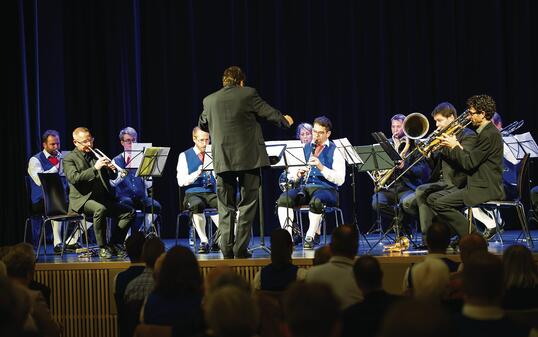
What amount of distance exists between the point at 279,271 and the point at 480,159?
2.92 meters

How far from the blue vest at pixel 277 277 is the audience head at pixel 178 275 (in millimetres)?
868

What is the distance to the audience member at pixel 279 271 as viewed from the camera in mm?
4852

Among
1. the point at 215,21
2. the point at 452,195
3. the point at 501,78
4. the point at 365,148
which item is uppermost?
the point at 215,21

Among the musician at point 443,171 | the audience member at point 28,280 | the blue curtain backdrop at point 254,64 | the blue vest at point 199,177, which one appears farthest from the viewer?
the blue curtain backdrop at point 254,64

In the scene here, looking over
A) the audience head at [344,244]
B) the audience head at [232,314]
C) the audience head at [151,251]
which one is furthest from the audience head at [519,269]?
the audience head at [151,251]

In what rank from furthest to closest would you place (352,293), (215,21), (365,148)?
(215,21) → (365,148) → (352,293)

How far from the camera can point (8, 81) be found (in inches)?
422

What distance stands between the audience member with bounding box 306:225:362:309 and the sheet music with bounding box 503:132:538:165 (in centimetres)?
498

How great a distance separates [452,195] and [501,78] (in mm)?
4323

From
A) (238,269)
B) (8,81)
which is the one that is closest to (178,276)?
(238,269)

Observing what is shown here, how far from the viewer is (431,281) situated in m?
3.86

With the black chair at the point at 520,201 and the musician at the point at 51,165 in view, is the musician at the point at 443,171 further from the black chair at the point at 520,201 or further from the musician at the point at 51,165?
the musician at the point at 51,165

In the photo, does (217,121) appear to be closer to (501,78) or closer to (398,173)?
(398,173)

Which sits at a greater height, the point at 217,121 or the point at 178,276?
the point at 217,121
